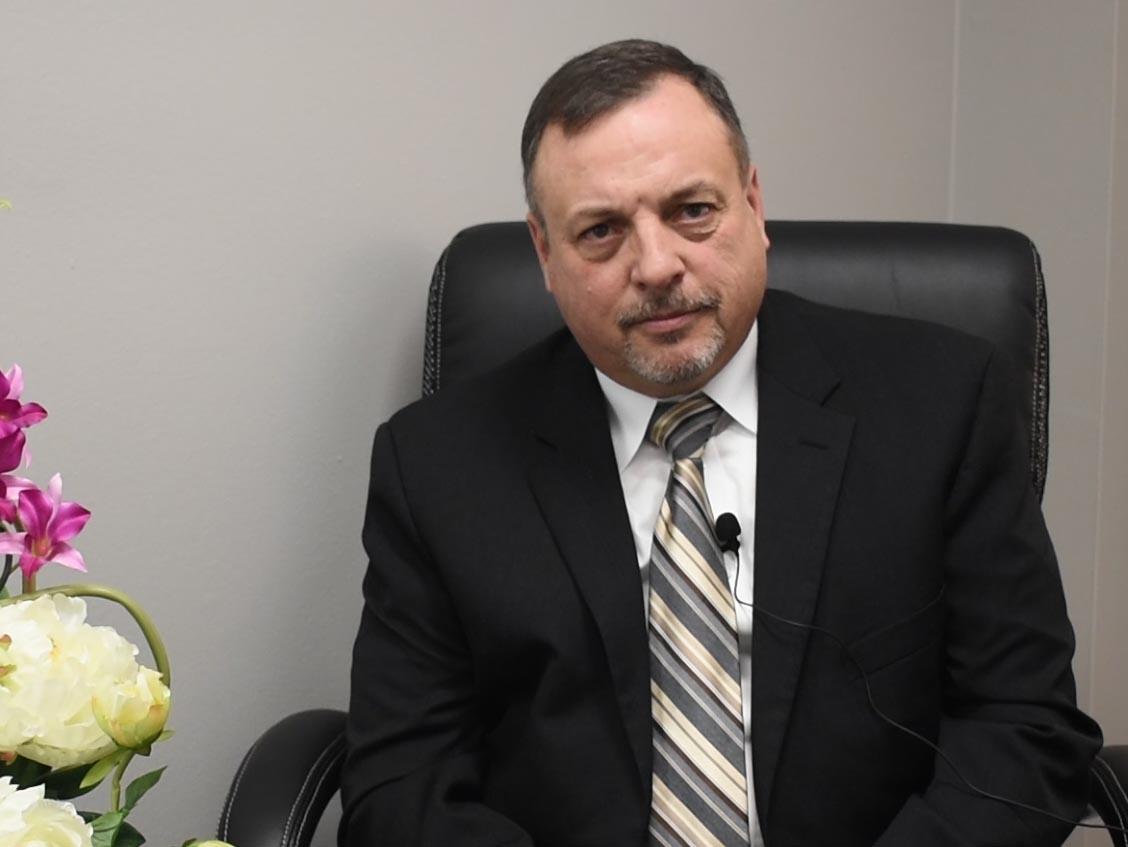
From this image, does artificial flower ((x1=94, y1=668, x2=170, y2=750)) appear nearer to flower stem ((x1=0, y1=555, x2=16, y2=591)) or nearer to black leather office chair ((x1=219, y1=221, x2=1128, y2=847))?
flower stem ((x1=0, y1=555, x2=16, y2=591))

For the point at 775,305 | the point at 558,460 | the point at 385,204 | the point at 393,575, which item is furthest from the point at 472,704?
the point at 385,204

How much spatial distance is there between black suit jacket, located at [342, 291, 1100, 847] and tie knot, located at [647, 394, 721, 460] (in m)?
0.06

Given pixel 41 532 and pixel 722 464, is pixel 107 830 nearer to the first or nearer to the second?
pixel 41 532

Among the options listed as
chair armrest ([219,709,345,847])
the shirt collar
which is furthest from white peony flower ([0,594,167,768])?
the shirt collar

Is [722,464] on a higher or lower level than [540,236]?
lower

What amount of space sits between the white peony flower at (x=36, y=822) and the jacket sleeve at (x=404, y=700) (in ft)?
2.48

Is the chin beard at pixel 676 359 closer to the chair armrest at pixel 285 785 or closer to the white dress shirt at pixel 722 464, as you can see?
the white dress shirt at pixel 722 464

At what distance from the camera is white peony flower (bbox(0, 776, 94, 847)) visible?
0.68 meters

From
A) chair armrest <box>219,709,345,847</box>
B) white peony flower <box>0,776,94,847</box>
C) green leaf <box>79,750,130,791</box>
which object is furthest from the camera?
chair armrest <box>219,709,345,847</box>

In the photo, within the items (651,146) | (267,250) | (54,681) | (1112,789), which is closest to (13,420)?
(54,681)

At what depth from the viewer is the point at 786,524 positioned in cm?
143

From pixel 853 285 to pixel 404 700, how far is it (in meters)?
0.72

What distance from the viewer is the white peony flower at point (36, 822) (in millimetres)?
678

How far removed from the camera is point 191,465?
1.67 metres
